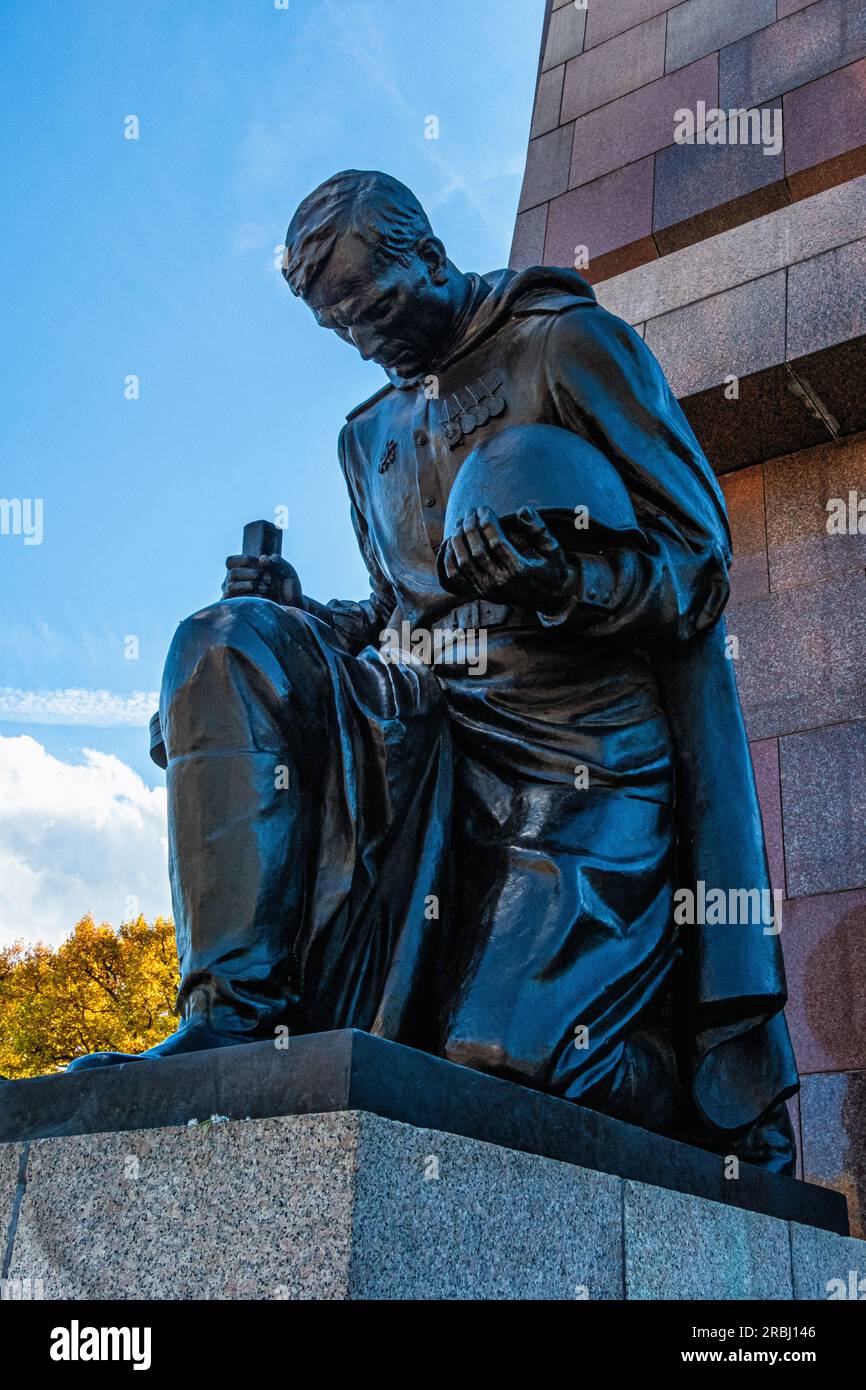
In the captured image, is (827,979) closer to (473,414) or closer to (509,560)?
(473,414)

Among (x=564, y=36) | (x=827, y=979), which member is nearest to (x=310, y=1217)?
(x=827, y=979)

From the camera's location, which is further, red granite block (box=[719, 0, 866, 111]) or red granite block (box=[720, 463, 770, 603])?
red granite block (box=[719, 0, 866, 111])

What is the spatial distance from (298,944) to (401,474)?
1.93 m

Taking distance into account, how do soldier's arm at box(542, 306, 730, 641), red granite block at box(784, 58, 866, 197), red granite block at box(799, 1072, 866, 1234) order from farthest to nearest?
red granite block at box(784, 58, 866, 197), red granite block at box(799, 1072, 866, 1234), soldier's arm at box(542, 306, 730, 641)

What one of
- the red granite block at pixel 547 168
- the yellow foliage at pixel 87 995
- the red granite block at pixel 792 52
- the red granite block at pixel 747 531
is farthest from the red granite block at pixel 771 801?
the yellow foliage at pixel 87 995

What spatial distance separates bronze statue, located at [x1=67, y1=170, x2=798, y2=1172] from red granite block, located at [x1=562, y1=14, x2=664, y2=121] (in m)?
5.32

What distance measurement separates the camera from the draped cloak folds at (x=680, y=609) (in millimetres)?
3797

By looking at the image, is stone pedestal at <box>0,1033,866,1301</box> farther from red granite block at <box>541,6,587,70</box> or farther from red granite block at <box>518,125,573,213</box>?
red granite block at <box>541,6,587,70</box>

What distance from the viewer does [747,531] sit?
A: 293 inches

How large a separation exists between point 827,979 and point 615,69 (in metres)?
6.61

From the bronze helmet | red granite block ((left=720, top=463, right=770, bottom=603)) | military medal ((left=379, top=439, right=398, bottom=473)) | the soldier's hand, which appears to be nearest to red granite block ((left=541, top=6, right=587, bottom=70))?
red granite block ((left=720, top=463, right=770, bottom=603))

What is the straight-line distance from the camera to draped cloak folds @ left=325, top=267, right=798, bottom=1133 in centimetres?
380
